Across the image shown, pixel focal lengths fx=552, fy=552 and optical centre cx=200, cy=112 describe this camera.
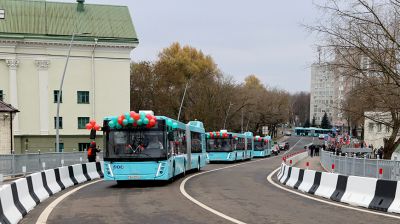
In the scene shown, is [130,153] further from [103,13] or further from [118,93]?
[103,13]

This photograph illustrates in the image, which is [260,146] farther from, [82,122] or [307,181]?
[307,181]

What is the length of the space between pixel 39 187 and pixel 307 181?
27.5 ft

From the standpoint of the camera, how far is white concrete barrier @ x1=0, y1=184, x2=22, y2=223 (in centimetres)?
1011

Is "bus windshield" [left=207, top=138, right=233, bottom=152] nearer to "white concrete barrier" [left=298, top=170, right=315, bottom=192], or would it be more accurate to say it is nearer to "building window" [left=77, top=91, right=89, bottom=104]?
"building window" [left=77, top=91, right=89, bottom=104]

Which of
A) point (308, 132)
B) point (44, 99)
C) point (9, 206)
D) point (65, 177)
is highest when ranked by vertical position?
point (44, 99)

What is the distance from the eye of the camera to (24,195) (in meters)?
12.8

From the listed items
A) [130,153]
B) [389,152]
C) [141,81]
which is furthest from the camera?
[141,81]

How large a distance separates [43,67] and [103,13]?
433 inches

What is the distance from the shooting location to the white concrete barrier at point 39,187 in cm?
1463

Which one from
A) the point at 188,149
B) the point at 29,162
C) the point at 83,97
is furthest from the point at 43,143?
the point at 188,149

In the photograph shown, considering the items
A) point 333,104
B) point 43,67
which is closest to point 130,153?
point 333,104

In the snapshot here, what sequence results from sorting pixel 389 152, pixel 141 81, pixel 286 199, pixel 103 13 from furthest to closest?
pixel 141 81
pixel 103 13
pixel 389 152
pixel 286 199

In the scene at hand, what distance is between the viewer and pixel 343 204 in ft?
44.7

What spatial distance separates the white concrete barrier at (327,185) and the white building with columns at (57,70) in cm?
4701
